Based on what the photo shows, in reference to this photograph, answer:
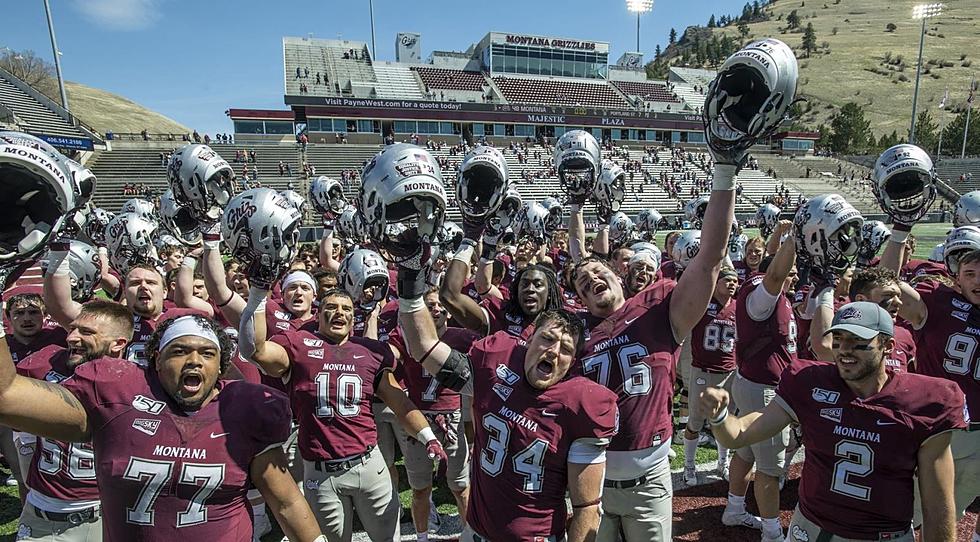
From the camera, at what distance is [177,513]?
7.96ft

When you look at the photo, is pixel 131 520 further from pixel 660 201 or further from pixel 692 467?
pixel 660 201

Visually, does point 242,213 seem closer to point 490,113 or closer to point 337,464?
point 337,464

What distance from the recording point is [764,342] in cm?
484

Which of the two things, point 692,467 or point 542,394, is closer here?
point 542,394

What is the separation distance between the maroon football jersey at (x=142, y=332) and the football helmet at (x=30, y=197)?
7.36ft

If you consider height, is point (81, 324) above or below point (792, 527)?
above

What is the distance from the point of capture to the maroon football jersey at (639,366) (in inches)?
129

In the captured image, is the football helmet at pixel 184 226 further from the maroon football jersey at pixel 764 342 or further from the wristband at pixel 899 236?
the wristband at pixel 899 236

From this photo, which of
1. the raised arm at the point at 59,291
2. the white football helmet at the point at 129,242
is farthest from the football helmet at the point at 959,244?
the white football helmet at the point at 129,242

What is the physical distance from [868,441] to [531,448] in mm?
1791

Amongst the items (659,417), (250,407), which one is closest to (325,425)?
(250,407)

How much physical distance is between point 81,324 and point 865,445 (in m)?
4.59

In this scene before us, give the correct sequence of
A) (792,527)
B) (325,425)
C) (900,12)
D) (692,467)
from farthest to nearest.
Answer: (900,12)
(692,467)
(325,425)
(792,527)

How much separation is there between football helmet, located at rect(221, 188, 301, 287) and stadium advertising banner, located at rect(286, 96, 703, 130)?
154ft
